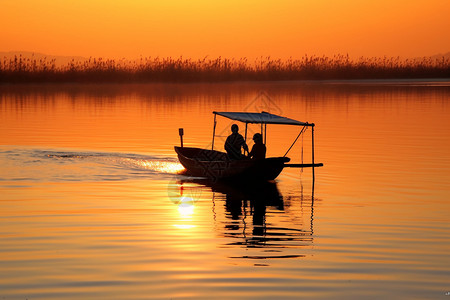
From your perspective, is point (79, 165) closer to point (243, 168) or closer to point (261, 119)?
point (243, 168)

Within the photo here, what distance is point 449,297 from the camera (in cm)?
985

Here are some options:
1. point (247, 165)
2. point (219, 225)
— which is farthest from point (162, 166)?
point (219, 225)

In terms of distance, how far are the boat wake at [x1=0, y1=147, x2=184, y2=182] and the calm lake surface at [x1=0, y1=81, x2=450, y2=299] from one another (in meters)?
0.07

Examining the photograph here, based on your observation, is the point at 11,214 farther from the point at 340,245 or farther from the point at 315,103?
the point at 315,103

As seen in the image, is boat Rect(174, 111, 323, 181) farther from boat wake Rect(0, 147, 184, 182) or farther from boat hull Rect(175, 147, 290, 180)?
boat wake Rect(0, 147, 184, 182)

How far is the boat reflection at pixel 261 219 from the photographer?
42.4 feet

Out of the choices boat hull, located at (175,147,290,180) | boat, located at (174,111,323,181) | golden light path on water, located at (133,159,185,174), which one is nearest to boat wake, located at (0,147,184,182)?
golden light path on water, located at (133,159,185,174)

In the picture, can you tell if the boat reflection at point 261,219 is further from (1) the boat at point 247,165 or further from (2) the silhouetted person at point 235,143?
(2) the silhouetted person at point 235,143

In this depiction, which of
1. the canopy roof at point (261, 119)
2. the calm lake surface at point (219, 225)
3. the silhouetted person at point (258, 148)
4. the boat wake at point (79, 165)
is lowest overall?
the calm lake surface at point (219, 225)

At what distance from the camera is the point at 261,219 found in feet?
51.8

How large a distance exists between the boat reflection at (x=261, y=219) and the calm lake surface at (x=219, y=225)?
0.10 ft

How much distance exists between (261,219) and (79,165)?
36.5 feet

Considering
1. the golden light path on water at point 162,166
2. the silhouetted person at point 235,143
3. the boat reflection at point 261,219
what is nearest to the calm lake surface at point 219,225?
the boat reflection at point 261,219

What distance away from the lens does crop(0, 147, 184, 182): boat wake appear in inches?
883
